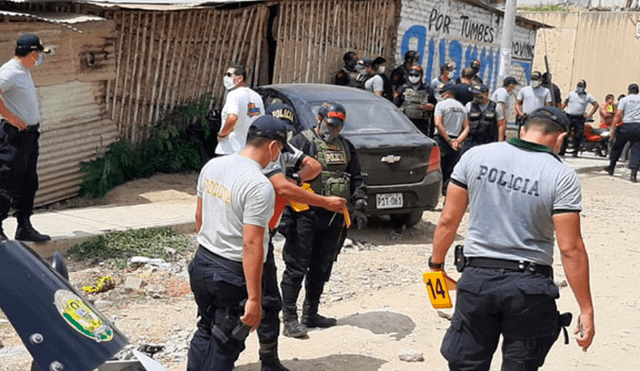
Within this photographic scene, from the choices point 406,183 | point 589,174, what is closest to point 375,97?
point 406,183

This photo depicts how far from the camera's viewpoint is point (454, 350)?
4551 millimetres

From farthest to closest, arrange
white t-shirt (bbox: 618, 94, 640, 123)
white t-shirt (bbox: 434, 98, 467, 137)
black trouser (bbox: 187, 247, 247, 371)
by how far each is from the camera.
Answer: white t-shirt (bbox: 618, 94, 640, 123), white t-shirt (bbox: 434, 98, 467, 137), black trouser (bbox: 187, 247, 247, 371)

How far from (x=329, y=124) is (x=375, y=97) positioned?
4211 mm

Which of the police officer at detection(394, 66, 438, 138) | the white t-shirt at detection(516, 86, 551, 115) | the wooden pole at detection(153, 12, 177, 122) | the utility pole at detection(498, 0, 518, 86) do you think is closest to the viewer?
the wooden pole at detection(153, 12, 177, 122)

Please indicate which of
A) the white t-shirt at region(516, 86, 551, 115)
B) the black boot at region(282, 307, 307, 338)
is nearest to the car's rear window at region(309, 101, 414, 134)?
the black boot at region(282, 307, 307, 338)

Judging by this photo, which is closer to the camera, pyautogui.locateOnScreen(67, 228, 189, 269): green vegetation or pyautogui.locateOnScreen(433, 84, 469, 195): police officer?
pyautogui.locateOnScreen(67, 228, 189, 269): green vegetation

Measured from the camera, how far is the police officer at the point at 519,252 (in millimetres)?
4383

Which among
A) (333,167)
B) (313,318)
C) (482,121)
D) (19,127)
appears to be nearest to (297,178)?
(333,167)

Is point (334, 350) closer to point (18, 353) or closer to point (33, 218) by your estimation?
point (18, 353)

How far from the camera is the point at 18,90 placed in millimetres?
7703

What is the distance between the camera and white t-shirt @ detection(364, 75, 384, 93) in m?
13.9

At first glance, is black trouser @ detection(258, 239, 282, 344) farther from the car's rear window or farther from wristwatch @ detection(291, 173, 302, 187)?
the car's rear window

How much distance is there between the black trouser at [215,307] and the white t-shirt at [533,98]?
13.4m

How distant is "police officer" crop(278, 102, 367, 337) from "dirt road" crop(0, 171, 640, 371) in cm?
22
